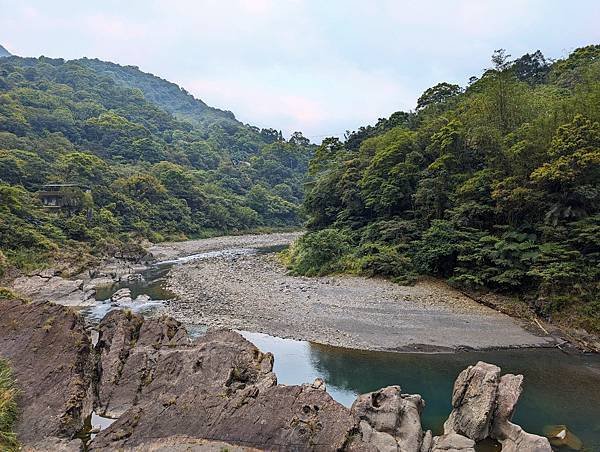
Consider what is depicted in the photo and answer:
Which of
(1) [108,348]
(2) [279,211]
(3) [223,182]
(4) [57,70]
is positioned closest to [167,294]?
(1) [108,348]

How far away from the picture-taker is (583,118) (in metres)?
20.0

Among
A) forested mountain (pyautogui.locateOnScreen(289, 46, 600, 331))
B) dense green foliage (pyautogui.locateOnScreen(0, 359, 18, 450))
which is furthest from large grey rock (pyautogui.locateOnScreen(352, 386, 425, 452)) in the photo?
Result: forested mountain (pyautogui.locateOnScreen(289, 46, 600, 331))

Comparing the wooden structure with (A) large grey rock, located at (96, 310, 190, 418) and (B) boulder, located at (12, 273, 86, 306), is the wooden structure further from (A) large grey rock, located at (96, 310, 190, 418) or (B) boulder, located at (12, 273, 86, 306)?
(A) large grey rock, located at (96, 310, 190, 418)

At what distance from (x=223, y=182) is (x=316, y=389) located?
88.0 metres

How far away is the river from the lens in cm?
1234

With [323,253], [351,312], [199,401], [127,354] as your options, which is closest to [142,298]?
[323,253]

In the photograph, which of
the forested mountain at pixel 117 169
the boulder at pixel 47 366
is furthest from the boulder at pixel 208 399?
the forested mountain at pixel 117 169

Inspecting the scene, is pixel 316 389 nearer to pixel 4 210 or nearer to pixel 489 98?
pixel 489 98

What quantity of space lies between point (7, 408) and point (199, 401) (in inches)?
186

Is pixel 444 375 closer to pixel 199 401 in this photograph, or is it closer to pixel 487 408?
pixel 487 408

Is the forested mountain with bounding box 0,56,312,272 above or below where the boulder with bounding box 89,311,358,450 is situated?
above

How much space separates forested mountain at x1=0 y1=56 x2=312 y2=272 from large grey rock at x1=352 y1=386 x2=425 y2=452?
29103mm

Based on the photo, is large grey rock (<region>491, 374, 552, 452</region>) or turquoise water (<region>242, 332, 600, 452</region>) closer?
large grey rock (<region>491, 374, 552, 452</region>)

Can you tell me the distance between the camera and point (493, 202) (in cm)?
2494
